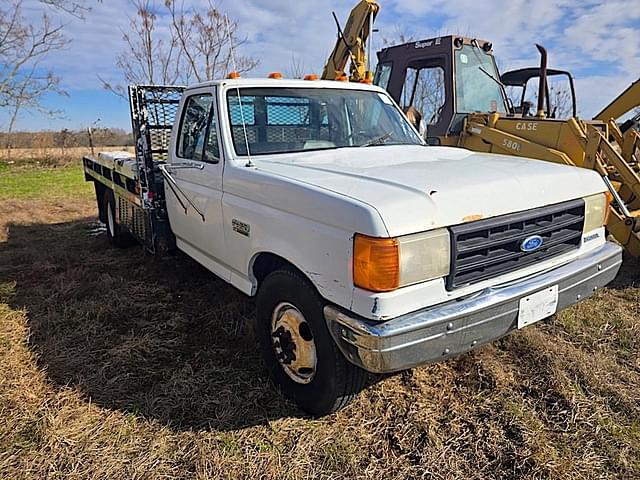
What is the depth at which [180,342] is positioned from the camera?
3793 mm

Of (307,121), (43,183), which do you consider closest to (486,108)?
(307,121)

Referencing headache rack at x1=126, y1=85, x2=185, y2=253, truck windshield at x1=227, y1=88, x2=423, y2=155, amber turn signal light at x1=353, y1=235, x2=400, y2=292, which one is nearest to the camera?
amber turn signal light at x1=353, y1=235, x2=400, y2=292

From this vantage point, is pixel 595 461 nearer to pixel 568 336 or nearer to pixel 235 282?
pixel 568 336

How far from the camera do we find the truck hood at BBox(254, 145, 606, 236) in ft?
7.20

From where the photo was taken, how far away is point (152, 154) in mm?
4949

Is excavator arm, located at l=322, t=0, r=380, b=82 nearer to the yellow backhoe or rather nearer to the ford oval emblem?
the yellow backhoe

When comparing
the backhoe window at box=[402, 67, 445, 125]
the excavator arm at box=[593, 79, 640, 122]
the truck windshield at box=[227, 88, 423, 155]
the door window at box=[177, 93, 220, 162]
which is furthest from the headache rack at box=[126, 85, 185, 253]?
the excavator arm at box=[593, 79, 640, 122]

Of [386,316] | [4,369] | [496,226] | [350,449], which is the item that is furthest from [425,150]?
[4,369]

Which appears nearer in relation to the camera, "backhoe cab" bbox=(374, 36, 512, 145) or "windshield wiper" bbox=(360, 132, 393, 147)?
"windshield wiper" bbox=(360, 132, 393, 147)

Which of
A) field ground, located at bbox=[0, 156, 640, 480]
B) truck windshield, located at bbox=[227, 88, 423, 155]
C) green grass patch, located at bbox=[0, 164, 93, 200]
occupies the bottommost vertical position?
field ground, located at bbox=[0, 156, 640, 480]

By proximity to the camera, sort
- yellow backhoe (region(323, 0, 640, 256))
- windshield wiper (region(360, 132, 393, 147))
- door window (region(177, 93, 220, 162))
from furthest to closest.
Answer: yellow backhoe (region(323, 0, 640, 256))
windshield wiper (region(360, 132, 393, 147))
door window (region(177, 93, 220, 162))

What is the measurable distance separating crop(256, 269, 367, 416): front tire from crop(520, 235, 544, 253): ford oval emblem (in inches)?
43.4

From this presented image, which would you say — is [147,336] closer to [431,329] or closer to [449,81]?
[431,329]

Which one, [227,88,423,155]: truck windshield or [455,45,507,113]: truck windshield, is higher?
[455,45,507,113]: truck windshield
